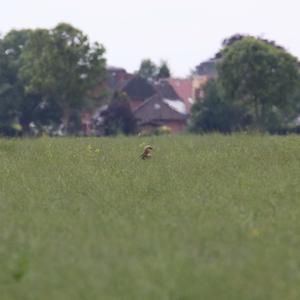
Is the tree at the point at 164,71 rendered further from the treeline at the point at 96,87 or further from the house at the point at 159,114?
the treeline at the point at 96,87

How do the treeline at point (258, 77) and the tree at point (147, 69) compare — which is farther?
the tree at point (147, 69)

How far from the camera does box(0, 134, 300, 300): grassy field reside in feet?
25.2

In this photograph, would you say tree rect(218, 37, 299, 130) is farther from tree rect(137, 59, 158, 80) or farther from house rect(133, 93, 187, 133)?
tree rect(137, 59, 158, 80)

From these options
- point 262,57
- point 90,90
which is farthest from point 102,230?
point 90,90

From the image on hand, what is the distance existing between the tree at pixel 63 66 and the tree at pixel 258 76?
1184cm

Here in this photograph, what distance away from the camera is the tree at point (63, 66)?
242 ft

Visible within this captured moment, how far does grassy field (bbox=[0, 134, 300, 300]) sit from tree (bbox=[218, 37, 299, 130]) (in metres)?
46.3

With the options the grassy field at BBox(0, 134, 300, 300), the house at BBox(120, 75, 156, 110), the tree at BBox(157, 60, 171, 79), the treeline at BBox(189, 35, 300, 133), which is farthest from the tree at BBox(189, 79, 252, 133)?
the tree at BBox(157, 60, 171, 79)

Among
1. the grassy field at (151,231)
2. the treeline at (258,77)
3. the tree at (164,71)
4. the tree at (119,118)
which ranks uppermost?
the tree at (164,71)

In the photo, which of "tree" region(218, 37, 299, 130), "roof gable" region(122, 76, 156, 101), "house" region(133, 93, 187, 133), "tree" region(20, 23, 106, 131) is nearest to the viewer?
"tree" region(218, 37, 299, 130)

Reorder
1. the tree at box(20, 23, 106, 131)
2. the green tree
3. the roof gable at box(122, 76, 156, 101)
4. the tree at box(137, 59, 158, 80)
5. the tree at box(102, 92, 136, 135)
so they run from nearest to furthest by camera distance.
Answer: the tree at box(20, 23, 106, 131) < the green tree < the tree at box(102, 92, 136, 135) < the roof gable at box(122, 76, 156, 101) < the tree at box(137, 59, 158, 80)

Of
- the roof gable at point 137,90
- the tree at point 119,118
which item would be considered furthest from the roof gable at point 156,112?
the tree at point 119,118

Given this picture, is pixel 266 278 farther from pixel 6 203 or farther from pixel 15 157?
pixel 15 157

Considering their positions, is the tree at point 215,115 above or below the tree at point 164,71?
below
